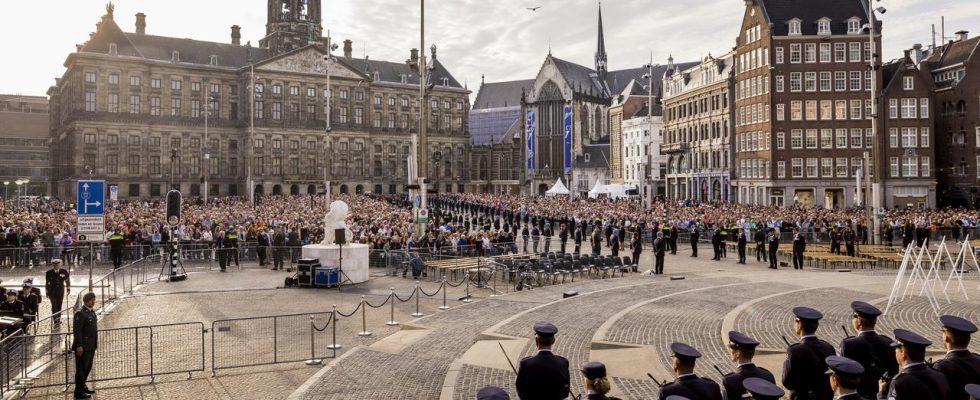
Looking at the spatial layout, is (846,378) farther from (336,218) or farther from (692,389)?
(336,218)

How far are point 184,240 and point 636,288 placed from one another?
19.3 metres

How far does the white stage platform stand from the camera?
72.1ft

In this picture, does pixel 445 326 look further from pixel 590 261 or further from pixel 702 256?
pixel 702 256

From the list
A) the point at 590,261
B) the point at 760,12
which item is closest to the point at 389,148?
the point at 760,12

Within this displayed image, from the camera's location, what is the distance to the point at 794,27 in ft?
199

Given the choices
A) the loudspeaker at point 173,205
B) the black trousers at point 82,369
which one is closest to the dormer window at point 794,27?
the loudspeaker at point 173,205

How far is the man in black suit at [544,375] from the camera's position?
23.2 feet

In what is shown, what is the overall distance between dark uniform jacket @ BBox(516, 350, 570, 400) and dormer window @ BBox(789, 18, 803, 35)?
202 feet

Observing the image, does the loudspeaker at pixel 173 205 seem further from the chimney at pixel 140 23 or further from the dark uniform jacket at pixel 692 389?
the chimney at pixel 140 23

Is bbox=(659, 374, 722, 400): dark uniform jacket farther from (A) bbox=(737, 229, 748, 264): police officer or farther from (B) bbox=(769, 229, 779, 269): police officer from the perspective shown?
(A) bbox=(737, 229, 748, 264): police officer

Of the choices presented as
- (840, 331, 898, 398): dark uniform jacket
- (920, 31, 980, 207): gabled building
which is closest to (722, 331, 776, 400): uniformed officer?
(840, 331, 898, 398): dark uniform jacket

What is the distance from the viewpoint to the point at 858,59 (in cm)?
5972

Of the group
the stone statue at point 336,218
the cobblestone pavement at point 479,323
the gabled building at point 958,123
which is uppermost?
the gabled building at point 958,123

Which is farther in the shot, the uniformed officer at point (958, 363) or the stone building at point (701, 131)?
the stone building at point (701, 131)
